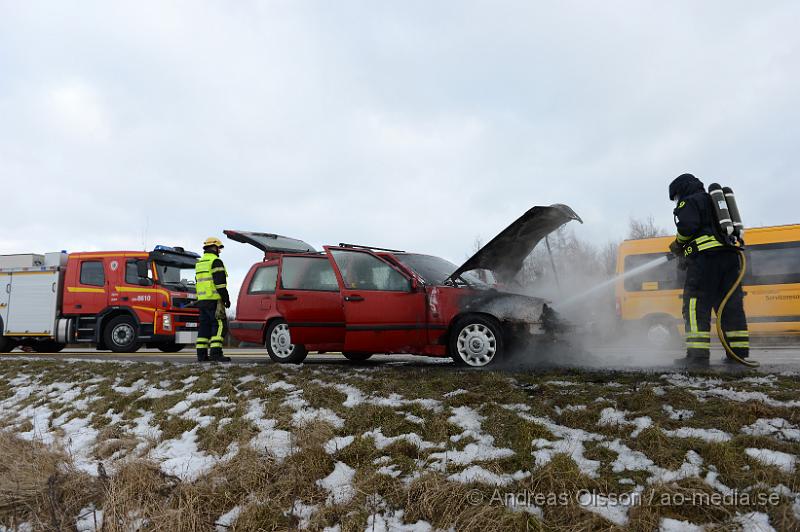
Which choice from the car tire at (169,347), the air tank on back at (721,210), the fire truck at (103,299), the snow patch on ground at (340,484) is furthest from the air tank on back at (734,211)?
the car tire at (169,347)

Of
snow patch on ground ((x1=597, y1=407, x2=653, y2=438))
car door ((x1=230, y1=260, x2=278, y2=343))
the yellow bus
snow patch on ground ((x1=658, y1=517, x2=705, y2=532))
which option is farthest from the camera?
the yellow bus

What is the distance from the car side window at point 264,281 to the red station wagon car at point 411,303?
0.30 metres

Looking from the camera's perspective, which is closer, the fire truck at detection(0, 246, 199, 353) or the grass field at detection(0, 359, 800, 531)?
the grass field at detection(0, 359, 800, 531)

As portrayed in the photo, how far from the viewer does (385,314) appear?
587 centimetres

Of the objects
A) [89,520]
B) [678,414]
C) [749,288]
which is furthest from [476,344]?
[749,288]

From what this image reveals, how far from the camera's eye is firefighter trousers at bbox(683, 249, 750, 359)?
5.06 metres

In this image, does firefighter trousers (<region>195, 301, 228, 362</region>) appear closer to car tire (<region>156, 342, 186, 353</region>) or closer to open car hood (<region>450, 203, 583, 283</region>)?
open car hood (<region>450, 203, 583, 283</region>)

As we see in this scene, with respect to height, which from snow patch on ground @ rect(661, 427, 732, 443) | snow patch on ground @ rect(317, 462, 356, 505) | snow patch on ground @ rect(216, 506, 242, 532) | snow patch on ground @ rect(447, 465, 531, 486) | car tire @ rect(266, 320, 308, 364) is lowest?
snow patch on ground @ rect(216, 506, 242, 532)

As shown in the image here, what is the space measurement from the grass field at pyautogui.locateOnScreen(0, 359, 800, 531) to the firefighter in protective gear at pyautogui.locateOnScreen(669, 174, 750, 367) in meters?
1.04

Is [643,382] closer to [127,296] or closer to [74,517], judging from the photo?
[74,517]

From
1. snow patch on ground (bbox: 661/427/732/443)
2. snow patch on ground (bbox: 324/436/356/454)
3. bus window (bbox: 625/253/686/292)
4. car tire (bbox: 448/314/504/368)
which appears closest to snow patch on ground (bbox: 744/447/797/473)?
snow patch on ground (bbox: 661/427/732/443)

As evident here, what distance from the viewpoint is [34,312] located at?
12.4 meters

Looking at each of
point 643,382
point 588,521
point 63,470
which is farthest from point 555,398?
point 63,470

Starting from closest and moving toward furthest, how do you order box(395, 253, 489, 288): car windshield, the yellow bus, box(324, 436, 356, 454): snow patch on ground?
box(324, 436, 356, 454): snow patch on ground
box(395, 253, 489, 288): car windshield
the yellow bus
